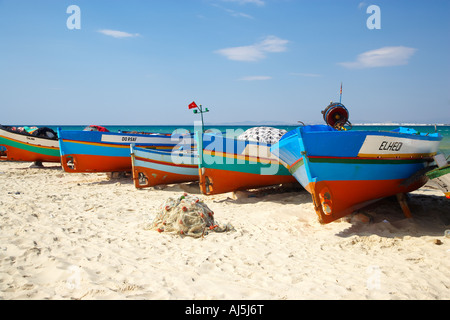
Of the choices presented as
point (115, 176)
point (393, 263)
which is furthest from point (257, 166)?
point (115, 176)

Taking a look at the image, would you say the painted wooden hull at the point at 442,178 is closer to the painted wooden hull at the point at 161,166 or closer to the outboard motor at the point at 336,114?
the outboard motor at the point at 336,114

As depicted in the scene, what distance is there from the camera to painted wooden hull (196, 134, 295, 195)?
7996mm

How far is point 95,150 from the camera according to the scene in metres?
11.1

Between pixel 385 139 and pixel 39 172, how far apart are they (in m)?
13.2

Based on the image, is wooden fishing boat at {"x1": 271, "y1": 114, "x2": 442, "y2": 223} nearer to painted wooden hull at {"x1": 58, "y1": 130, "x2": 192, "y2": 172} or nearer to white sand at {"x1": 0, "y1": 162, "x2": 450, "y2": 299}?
white sand at {"x1": 0, "y1": 162, "x2": 450, "y2": 299}

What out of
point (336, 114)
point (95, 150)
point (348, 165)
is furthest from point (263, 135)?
point (95, 150)

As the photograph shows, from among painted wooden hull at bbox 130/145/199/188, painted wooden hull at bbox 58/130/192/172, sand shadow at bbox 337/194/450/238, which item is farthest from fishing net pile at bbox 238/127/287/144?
painted wooden hull at bbox 58/130/192/172

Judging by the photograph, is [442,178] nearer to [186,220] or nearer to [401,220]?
[401,220]

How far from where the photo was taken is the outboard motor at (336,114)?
8891 mm

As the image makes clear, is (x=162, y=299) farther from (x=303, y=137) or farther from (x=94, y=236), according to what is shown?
(x=303, y=137)

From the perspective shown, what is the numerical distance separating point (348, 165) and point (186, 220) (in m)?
2.91

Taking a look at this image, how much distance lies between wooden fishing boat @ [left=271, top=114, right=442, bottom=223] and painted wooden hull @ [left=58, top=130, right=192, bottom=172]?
7.11m

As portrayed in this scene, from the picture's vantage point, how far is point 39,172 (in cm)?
1346

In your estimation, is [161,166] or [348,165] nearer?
[348,165]
